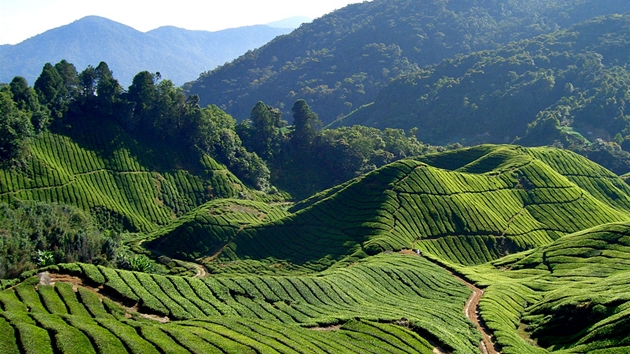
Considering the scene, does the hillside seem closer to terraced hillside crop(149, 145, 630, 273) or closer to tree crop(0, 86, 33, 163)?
terraced hillside crop(149, 145, 630, 273)

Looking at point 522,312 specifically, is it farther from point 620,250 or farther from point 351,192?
point 351,192

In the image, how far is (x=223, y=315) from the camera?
1451 inches

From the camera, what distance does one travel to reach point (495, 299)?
48.2 m

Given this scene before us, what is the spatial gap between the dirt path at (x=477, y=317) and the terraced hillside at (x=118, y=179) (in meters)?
61.3

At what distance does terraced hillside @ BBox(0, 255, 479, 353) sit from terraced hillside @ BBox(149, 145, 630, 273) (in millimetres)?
21989

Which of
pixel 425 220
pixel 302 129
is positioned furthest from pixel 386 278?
pixel 302 129

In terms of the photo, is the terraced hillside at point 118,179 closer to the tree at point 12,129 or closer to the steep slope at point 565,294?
the tree at point 12,129

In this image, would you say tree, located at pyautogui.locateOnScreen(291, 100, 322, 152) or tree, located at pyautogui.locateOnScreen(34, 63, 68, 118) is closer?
tree, located at pyautogui.locateOnScreen(34, 63, 68, 118)

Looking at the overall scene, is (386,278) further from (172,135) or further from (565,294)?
(172,135)

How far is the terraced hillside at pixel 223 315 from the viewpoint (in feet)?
86.7

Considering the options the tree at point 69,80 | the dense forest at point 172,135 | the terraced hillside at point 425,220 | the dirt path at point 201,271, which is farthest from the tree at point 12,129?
the dirt path at point 201,271

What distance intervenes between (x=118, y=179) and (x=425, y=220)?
57737 mm

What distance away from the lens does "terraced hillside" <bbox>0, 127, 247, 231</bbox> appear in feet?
294

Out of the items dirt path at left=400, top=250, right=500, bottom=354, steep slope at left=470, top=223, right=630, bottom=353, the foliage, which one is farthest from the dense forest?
steep slope at left=470, top=223, right=630, bottom=353
